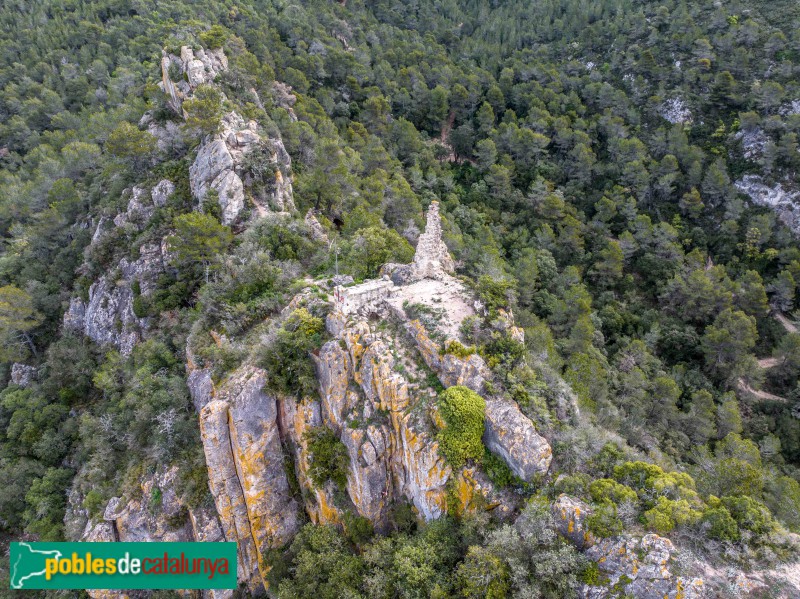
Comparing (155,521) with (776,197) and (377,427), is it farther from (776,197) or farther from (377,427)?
(776,197)

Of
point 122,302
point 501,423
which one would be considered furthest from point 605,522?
point 122,302

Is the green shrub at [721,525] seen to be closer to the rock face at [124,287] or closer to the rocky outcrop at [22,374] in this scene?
the rock face at [124,287]

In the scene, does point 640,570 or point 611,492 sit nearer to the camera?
point 640,570

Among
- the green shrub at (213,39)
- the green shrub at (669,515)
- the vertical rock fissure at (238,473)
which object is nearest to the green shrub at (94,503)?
the vertical rock fissure at (238,473)

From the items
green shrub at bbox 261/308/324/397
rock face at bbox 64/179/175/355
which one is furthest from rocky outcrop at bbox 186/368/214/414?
rock face at bbox 64/179/175/355

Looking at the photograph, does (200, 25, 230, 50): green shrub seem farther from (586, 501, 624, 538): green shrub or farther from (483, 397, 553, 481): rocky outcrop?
(586, 501, 624, 538): green shrub
